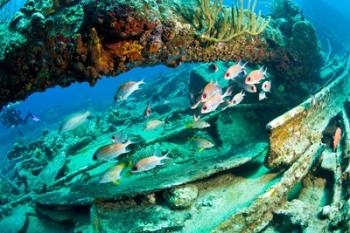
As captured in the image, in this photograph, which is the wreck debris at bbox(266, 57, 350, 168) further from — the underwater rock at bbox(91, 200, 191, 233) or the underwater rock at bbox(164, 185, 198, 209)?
the underwater rock at bbox(91, 200, 191, 233)

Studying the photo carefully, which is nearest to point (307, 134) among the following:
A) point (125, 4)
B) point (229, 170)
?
point (229, 170)

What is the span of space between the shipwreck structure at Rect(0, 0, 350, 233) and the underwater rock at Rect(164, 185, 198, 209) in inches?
0.7

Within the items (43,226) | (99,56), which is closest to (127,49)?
(99,56)

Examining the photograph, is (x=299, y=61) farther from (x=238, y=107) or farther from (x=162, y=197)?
(x=162, y=197)

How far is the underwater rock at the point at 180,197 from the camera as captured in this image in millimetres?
5750

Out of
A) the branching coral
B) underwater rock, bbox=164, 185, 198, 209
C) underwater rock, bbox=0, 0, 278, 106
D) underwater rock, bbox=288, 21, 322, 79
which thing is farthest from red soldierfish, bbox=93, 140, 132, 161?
underwater rock, bbox=288, 21, 322, 79

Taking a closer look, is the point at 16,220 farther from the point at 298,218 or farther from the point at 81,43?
the point at 298,218

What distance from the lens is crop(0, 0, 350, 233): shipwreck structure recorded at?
14.5 feet

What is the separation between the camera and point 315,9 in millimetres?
25578

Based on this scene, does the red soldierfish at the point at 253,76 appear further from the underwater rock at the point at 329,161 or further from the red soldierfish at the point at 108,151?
the red soldierfish at the point at 108,151

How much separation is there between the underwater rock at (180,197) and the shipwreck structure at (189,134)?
0.7 inches

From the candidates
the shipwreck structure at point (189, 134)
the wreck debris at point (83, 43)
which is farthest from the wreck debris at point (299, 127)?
the wreck debris at point (83, 43)

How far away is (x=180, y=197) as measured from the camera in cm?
575

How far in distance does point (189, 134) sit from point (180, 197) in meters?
2.20
